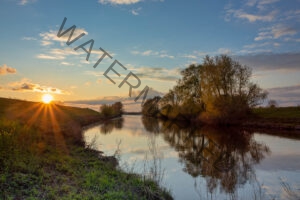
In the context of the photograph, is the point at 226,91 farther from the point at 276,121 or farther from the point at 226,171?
the point at 226,171

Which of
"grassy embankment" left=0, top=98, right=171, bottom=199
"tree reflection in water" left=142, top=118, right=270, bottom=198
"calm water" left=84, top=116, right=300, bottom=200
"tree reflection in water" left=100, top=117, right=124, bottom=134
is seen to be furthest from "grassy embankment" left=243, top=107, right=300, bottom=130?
"grassy embankment" left=0, top=98, right=171, bottom=199

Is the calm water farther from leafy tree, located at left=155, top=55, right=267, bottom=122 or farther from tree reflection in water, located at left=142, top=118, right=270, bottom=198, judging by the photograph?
leafy tree, located at left=155, top=55, right=267, bottom=122

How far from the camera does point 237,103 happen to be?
40000 mm

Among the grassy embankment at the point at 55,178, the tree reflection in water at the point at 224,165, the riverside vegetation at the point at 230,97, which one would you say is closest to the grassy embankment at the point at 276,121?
the riverside vegetation at the point at 230,97

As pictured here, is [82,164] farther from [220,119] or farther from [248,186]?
[220,119]

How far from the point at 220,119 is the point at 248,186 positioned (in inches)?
1282

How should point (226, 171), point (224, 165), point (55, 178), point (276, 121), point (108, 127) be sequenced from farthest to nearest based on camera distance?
point (108, 127) → point (276, 121) → point (224, 165) → point (226, 171) → point (55, 178)

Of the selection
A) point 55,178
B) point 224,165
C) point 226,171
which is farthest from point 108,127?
point 55,178

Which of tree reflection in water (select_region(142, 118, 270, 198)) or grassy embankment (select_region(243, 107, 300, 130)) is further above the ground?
grassy embankment (select_region(243, 107, 300, 130))

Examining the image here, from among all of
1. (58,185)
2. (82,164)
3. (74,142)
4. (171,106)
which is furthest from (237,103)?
(58,185)

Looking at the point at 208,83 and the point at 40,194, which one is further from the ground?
the point at 208,83

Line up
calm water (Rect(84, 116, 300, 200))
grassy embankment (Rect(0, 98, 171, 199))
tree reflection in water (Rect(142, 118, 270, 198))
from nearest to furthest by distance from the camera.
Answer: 1. grassy embankment (Rect(0, 98, 171, 199))
2. calm water (Rect(84, 116, 300, 200))
3. tree reflection in water (Rect(142, 118, 270, 198))

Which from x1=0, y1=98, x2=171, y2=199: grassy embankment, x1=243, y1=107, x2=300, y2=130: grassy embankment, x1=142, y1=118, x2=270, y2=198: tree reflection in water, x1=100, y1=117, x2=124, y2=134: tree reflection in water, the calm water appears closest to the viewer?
x1=0, y1=98, x2=171, y2=199: grassy embankment

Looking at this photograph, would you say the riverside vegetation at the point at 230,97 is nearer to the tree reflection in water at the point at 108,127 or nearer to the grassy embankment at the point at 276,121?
the grassy embankment at the point at 276,121
